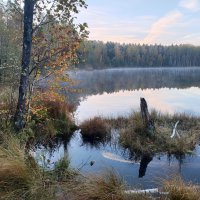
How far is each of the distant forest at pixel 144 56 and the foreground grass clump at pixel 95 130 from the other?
10505 cm

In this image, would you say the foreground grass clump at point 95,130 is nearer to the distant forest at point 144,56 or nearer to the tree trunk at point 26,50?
the tree trunk at point 26,50

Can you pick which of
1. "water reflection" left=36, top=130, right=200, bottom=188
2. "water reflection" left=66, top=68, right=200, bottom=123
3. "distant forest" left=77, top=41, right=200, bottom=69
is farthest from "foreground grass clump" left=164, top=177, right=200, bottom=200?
"distant forest" left=77, top=41, right=200, bottom=69

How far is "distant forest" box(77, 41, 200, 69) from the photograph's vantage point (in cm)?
12862

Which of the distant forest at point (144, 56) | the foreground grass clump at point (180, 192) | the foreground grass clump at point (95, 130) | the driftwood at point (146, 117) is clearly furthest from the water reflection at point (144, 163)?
the distant forest at point (144, 56)

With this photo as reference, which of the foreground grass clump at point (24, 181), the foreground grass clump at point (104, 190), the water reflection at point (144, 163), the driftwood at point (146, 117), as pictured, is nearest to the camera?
the foreground grass clump at point (24, 181)

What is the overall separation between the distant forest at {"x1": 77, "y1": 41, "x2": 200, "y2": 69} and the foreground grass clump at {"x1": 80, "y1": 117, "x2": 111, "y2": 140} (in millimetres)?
105052

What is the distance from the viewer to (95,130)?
1411cm

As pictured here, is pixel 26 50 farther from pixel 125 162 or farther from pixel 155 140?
pixel 155 140

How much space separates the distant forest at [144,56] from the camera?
129 metres

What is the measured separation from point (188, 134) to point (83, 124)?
4590mm

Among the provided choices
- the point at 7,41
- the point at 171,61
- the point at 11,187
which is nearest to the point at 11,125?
the point at 11,187

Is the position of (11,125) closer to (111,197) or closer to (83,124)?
(111,197)

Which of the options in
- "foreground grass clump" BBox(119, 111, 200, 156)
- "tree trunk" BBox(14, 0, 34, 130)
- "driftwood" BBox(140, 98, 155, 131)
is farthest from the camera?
"driftwood" BBox(140, 98, 155, 131)

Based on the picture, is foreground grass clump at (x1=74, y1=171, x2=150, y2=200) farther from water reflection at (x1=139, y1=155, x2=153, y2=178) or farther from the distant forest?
the distant forest
